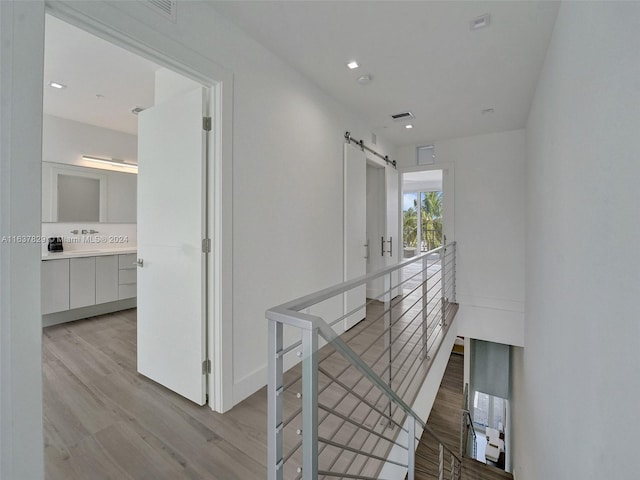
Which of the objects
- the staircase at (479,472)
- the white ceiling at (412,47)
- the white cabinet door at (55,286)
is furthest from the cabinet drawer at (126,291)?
the staircase at (479,472)

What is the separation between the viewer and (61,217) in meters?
3.94

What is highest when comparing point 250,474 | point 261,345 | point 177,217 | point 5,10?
point 5,10

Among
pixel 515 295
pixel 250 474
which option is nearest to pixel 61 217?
pixel 250 474

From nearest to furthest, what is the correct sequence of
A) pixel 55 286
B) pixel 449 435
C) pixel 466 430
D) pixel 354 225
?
pixel 55 286, pixel 354 225, pixel 449 435, pixel 466 430

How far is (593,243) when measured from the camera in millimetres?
1217

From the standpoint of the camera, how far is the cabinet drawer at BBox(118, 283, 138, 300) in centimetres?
412

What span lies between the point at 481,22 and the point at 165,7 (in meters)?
1.96

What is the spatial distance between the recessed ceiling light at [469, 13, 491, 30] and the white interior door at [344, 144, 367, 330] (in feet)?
5.34

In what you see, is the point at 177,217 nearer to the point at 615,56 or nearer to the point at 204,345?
the point at 204,345

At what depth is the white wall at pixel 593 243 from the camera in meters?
0.88

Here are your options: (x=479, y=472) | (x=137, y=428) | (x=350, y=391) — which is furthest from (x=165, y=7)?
(x=479, y=472)

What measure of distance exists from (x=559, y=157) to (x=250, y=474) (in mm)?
2573

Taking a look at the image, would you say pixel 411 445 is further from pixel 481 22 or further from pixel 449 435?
pixel 449 435

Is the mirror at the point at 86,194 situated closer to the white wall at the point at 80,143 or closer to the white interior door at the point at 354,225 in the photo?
the white wall at the point at 80,143
